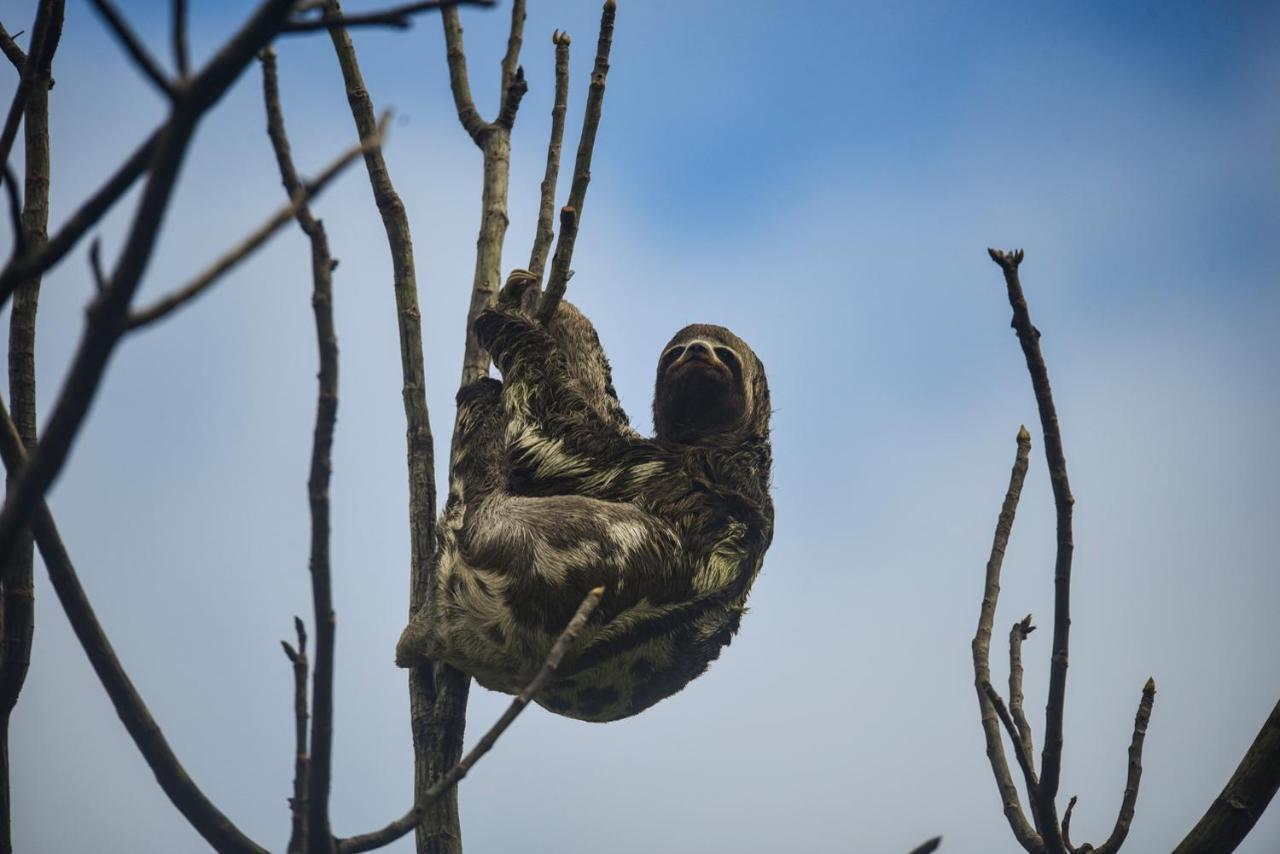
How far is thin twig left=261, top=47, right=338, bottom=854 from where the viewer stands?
287cm

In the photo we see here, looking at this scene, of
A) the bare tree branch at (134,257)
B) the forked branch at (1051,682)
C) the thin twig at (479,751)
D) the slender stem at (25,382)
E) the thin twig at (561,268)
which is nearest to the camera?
the bare tree branch at (134,257)

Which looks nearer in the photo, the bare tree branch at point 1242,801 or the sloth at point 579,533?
the bare tree branch at point 1242,801

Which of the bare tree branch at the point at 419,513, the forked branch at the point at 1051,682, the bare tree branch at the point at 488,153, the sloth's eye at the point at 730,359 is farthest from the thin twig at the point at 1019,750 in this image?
the sloth's eye at the point at 730,359

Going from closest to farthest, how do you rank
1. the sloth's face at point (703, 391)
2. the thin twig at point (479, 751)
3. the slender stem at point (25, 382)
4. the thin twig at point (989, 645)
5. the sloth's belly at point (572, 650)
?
the thin twig at point (479, 751), the slender stem at point (25, 382), the thin twig at point (989, 645), the sloth's belly at point (572, 650), the sloth's face at point (703, 391)

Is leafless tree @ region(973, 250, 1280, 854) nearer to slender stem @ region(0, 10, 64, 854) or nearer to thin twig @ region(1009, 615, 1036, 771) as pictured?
thin twig @ region(1009, 615, 1036, 771)

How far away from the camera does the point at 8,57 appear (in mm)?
5613

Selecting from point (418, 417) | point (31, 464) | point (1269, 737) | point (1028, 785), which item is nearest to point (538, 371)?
point (418, 417)

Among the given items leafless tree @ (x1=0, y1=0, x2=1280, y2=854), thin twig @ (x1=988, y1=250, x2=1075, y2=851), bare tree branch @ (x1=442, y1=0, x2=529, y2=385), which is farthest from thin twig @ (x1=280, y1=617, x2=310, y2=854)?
bare tree branch @ (x1=442, y1=0, x2=529, y2=385)

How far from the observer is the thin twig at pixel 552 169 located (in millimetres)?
7809

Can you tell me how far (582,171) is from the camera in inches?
287

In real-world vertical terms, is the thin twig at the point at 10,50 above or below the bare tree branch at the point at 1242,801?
above

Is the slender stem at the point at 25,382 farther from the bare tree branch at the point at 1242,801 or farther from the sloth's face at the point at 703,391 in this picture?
the sloth's face at the point at 703,391

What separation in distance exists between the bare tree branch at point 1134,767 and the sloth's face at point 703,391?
4534 millimetres

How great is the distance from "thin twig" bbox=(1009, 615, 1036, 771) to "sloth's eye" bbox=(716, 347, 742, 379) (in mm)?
4037
